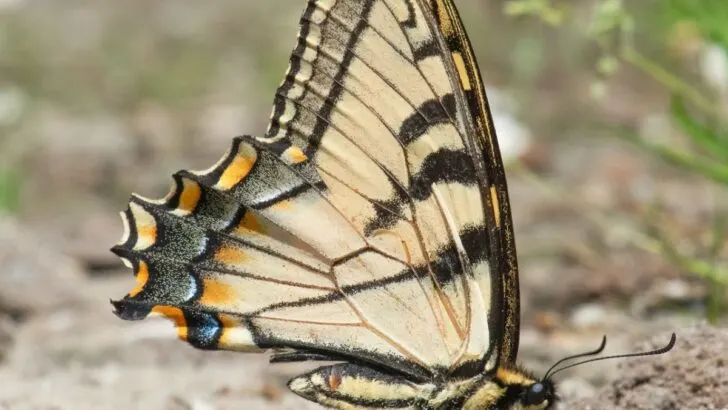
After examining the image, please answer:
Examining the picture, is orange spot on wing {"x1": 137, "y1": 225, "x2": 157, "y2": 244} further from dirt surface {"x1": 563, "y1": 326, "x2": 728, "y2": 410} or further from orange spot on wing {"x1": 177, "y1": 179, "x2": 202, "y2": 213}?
dirt surface {"x1": 563, "y1": 326, "x2": 728, "y2": 410}

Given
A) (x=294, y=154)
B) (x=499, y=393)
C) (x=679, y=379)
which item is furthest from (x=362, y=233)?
(x=679, y=379)

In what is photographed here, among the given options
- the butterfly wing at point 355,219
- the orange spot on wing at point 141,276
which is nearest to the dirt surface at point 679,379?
the butterfly wing at point 355,219

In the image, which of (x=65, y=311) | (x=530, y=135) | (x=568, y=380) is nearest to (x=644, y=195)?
(x=530, y=135)

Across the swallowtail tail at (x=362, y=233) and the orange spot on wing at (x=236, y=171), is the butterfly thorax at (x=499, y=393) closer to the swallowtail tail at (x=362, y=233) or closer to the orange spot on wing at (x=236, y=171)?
→ the swallowtail tail at (x=362, y=233)

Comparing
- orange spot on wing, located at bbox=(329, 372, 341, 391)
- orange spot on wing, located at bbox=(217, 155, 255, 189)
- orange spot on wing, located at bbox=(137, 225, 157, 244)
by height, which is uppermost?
orange spot on wing, located at bbox=(217, 155, 255, 189)

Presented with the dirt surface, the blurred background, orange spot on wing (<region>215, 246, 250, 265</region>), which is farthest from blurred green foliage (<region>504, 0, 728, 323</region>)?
orange spot on wing (<region>215, 246, 250, 265</region>)
